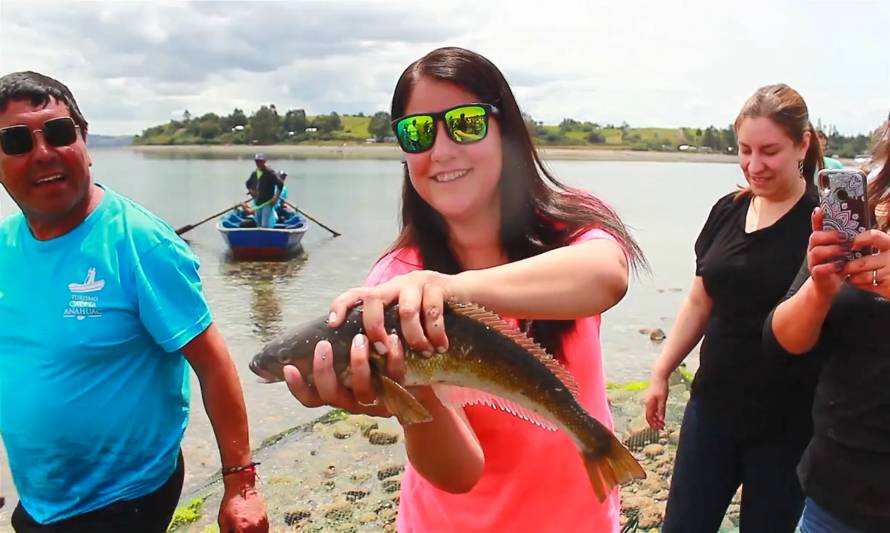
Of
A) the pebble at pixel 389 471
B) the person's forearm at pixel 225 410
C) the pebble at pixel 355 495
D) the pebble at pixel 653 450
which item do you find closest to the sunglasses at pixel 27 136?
the person's forearm at pixel 225 410

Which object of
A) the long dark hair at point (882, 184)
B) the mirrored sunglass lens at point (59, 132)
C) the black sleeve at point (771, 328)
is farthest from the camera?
the mirrored sunglass lens at point (59, 132)

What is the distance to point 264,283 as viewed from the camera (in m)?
20.8

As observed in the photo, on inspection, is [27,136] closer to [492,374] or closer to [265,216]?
[492,374]

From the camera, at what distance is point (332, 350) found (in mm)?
2215

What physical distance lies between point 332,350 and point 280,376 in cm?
30

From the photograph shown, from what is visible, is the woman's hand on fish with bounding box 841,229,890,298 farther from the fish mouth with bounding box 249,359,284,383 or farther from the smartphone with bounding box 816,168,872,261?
the fish mouth with bounding box 249,359,284,383

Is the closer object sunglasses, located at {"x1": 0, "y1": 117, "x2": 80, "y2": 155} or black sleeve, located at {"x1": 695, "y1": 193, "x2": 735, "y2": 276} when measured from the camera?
sunglasses, located at {"x1": 0, "y1": 117, "x2": 80, "y2": 155}

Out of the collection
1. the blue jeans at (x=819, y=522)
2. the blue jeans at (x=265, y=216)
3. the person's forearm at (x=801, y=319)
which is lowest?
the blue jeans at (x=265, y=216)

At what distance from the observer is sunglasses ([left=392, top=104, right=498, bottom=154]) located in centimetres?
248

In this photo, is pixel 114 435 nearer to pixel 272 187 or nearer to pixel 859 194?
pixel 859 194

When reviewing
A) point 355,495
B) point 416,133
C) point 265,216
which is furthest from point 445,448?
point 265,216

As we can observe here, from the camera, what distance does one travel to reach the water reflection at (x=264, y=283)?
15938 millimetres

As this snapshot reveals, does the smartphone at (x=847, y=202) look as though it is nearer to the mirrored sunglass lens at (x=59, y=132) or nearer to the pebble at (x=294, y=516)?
the mirrored sunglass lens at (x=59, y=132)

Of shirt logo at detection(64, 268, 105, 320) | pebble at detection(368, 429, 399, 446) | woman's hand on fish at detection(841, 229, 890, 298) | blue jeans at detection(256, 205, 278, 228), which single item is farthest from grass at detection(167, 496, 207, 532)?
blue jeans at detection(256, 205, 278, 228)
